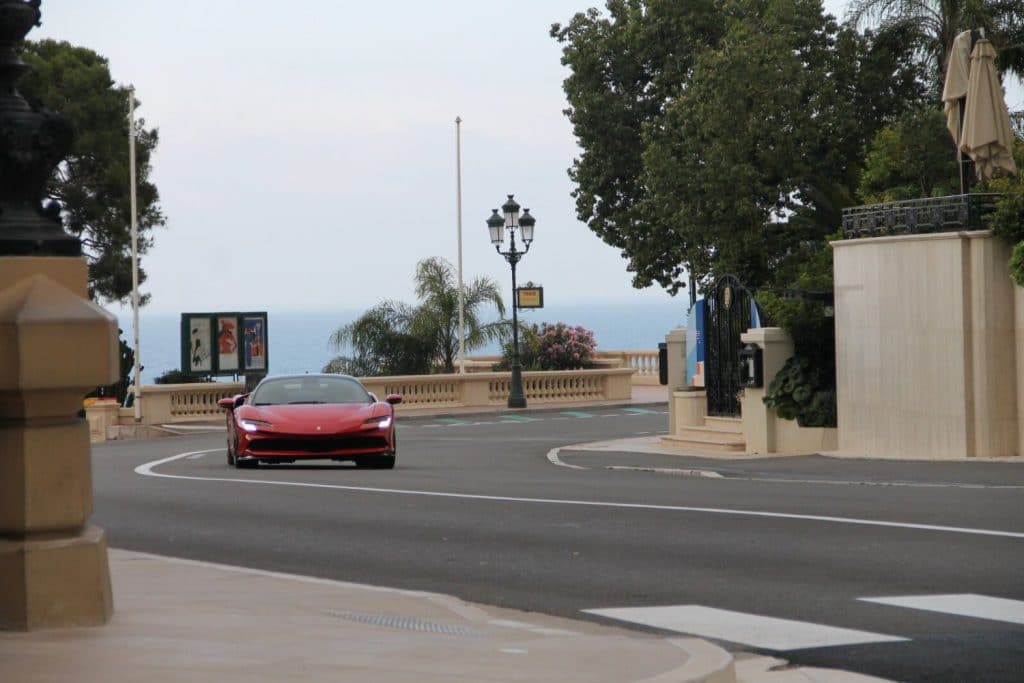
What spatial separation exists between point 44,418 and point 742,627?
3874 millimetres

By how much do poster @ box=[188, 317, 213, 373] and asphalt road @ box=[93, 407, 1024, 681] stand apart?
20287 mm

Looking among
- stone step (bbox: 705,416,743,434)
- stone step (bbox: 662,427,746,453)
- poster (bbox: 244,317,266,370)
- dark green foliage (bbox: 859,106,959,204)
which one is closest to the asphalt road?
stone step (bbox: 662,427,746,453)

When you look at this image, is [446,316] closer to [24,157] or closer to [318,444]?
[318,444]

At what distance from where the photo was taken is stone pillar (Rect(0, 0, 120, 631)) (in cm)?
775

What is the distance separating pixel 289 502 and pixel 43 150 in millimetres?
9757

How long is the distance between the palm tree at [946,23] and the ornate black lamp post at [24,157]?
99.4ft

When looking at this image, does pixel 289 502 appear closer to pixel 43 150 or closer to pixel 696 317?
pixel 43 150

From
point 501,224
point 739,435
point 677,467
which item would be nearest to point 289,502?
point 677,467

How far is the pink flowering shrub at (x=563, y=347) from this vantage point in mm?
56469

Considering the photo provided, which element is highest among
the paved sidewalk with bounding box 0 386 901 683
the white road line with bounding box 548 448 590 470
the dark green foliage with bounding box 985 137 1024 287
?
the dark green foliage with bounding box 985 137 1024 287

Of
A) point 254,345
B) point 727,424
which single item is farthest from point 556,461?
point 254,345

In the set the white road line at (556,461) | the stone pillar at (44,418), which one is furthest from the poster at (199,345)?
the stone pillar at (44,418)

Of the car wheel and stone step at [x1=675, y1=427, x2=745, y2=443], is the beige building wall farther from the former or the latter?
the car wheel

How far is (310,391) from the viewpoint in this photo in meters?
24.4
